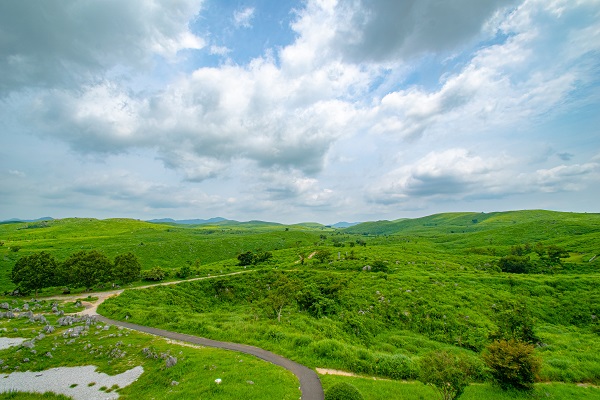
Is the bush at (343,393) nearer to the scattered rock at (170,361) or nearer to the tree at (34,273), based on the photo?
the scattered rock at (170,361)

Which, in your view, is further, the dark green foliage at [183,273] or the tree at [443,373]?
the dark green foliage at [183,273]

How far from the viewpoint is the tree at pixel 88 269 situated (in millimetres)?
58125

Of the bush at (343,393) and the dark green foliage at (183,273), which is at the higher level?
the bush at (343,393)

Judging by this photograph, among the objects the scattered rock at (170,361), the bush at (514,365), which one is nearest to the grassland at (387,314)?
the bush at (514,365)

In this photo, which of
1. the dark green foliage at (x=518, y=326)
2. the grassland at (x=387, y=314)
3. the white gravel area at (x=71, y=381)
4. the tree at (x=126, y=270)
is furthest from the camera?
the tree at (x=126, y=270)

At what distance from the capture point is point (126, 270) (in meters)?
63.0

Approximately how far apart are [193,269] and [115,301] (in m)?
27.5

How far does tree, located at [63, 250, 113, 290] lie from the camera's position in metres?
58.1

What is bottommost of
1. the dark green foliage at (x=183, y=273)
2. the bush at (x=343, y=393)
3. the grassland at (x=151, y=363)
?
the grassland at (x=151, y=363)

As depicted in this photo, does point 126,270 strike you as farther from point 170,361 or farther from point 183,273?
point 170,361

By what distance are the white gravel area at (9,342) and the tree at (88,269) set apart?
27121 millimetres

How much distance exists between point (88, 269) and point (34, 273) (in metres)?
9.50

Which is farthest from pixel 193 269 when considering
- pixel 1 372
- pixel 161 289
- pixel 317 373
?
pixel 317 373

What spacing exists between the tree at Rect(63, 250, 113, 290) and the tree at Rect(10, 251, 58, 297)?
284 centimetres
